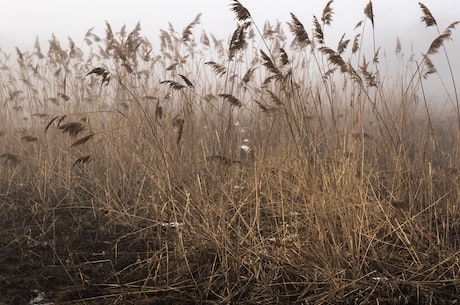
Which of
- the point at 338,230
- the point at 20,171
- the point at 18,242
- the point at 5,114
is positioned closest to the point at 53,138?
the point at 20,171

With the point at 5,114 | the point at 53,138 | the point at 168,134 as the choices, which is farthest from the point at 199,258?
the point at 5,114

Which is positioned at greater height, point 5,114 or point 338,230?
point 5,114

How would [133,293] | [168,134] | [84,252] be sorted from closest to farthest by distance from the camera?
[133,293] → [84,252] → [168,134]

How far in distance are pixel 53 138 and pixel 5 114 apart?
1292 mm

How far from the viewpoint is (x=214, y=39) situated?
20.1 feet

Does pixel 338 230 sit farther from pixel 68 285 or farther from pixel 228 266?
pixel 68 285

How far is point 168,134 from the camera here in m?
4.07

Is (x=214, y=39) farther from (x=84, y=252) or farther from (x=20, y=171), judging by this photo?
(x=84, y=252)

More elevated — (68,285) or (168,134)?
(168,134)

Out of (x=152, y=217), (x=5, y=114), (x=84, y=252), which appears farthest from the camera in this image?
(x=5, y=114)

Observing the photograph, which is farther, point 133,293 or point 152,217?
point 152,217

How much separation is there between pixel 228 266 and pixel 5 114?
14.1ft

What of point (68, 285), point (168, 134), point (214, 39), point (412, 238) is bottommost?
point (68, 285)

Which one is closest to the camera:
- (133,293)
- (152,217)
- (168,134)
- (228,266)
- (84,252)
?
(133,293)
